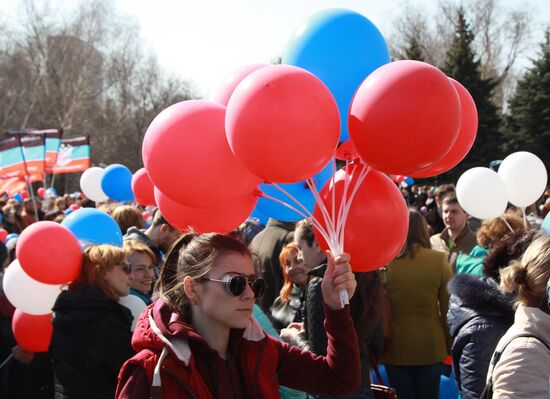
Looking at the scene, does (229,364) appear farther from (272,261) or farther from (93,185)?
(93,185)

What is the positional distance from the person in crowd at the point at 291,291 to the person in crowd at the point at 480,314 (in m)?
1.22

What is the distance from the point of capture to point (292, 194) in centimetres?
270

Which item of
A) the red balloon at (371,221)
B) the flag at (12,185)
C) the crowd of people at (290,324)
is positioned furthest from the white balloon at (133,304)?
the flag at (12,185)

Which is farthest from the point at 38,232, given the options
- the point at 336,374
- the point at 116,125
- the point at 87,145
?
the point at 116,125

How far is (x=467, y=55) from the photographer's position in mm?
29016

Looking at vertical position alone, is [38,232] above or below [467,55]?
above

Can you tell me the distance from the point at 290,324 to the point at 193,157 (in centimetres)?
192

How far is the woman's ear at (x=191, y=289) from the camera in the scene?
87.9 inches

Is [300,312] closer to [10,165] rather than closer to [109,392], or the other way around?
[109,392]

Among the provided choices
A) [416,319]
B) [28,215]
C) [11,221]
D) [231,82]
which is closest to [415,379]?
[416,319]

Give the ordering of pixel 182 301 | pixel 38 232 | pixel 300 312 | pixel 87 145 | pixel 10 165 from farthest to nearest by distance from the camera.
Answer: pixel 87 145 < pixel 10 165 < pixel 300 312 < pixel 38 232 < pixel 182 301

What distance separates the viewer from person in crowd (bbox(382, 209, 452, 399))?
4477 millimetres

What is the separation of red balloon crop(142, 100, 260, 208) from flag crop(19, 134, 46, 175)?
973 centimetres

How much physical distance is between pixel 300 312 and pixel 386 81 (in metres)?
2.30
